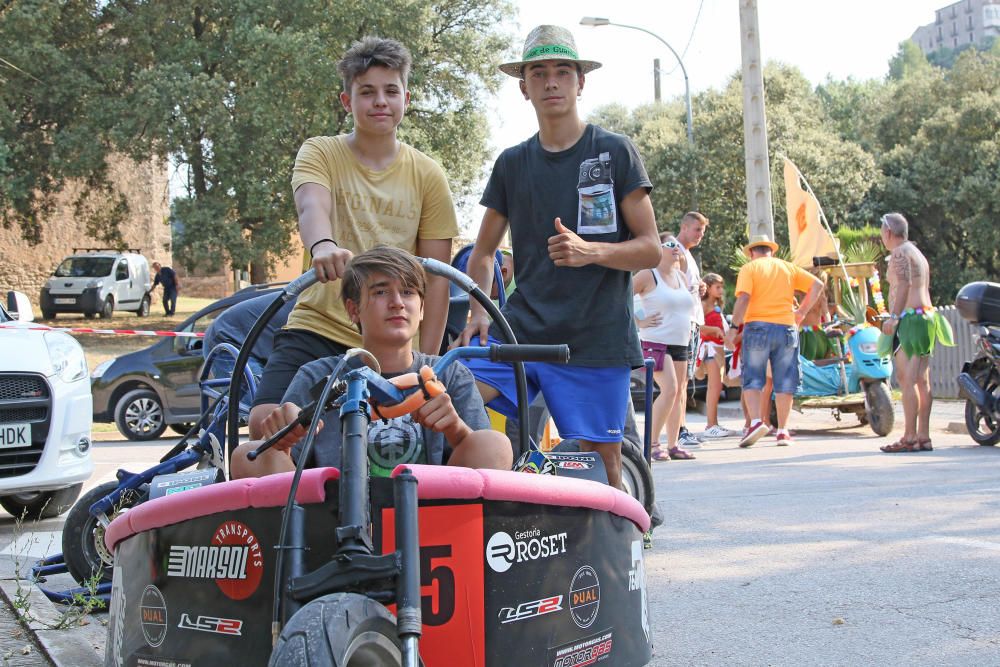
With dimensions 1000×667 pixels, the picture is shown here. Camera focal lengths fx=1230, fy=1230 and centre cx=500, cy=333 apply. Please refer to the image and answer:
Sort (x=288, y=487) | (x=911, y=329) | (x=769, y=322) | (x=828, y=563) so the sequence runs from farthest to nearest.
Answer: (x=769, y=322) → (x=911, y=329) → (x=828, y=563) → (x=288, y=487)

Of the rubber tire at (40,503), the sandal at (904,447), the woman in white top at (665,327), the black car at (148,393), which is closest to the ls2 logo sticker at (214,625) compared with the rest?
the rubber tire at (40,503)

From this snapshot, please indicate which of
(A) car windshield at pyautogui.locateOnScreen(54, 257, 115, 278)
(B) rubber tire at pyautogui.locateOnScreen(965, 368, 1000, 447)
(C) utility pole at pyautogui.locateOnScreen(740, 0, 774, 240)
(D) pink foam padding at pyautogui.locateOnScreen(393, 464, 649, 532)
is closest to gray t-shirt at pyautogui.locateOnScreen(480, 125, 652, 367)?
(D) pink foam padding at pyautogui.locateOnScreen(393, 464, 649, 532)

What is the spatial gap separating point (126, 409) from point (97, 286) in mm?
19691

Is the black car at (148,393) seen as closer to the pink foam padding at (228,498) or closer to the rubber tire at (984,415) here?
the rubber tire at (984,415)

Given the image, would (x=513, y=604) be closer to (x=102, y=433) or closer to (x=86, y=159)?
(x=102, y=433)

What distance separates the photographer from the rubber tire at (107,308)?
33.8 metres

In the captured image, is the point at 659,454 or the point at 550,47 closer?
the point at 550,47

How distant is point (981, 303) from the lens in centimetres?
1123

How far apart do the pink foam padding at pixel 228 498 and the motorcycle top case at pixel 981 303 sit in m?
9.59

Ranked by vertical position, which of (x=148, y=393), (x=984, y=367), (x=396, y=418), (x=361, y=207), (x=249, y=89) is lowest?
(x=148, y=393)

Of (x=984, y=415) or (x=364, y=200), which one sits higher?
(x=364, y=200)

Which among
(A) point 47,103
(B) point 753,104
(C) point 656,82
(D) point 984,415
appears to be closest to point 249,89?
(A) point 47,103

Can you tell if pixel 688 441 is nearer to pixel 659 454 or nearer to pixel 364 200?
pixel 659 454

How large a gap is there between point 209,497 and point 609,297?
2165 mm
